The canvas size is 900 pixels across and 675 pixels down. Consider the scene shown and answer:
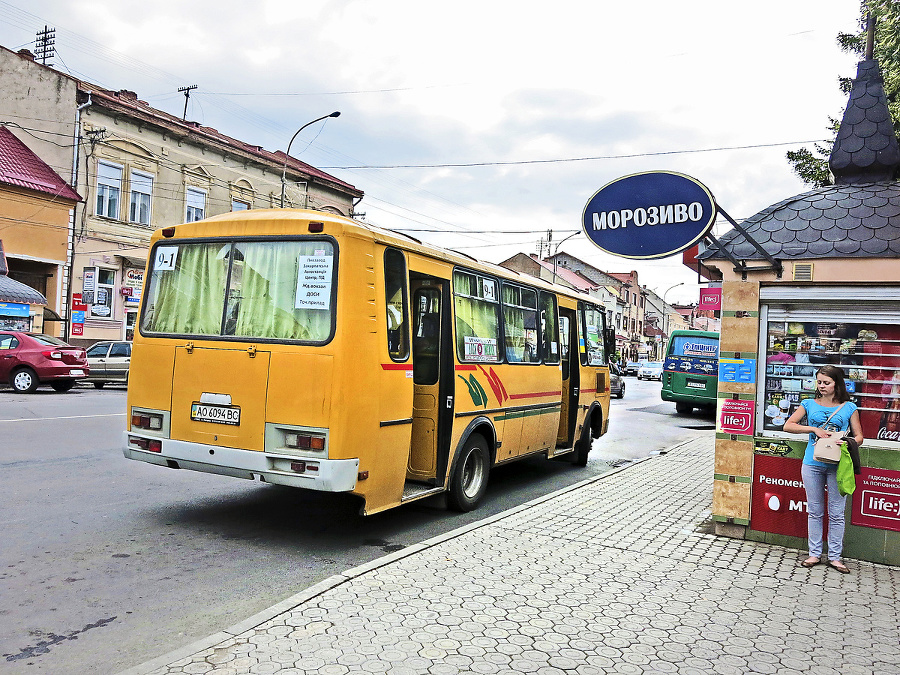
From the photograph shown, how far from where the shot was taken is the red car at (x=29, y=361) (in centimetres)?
1945

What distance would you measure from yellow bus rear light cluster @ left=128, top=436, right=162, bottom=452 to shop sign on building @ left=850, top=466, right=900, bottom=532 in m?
6.07

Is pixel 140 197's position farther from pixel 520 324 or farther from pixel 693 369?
pixel 520 324

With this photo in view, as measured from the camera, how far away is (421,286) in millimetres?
7391

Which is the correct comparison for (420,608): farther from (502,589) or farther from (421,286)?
(421,286)

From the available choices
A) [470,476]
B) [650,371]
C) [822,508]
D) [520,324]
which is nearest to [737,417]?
[822,508]

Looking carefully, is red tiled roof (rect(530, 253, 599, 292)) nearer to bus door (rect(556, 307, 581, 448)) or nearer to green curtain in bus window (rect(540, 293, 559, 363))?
bus door (rect(556, 307, 581, 448))

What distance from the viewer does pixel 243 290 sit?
6.48m

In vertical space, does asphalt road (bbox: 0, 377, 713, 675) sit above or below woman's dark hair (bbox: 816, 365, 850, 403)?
below

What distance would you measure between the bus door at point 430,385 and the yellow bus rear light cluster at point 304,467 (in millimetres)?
1676

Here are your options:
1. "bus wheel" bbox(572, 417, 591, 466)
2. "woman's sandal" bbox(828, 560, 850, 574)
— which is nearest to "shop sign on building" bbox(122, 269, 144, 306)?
"bus wheel" bbox(572, 417, 591, 466)

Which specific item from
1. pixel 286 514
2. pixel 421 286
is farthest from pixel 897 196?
pixel 286 514

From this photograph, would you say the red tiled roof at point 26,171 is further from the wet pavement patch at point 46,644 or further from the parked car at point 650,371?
the parked car at point 650,371

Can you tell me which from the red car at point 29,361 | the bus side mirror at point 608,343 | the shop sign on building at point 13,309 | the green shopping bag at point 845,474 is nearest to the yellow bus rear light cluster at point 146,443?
the green shopping bag at point 845,474

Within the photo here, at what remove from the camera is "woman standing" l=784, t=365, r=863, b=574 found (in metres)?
5.93
